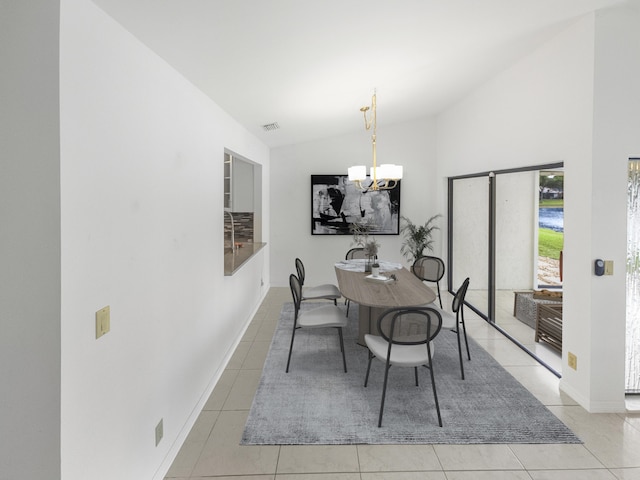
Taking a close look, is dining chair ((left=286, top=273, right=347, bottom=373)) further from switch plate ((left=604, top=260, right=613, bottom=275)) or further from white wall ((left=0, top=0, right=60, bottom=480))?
white wall ((left=0, top=0, right=60, bottom=480))

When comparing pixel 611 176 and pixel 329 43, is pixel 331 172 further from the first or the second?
pixel 611 176

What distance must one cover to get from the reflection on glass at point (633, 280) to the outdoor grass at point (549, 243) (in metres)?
0.57

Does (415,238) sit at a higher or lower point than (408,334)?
higher

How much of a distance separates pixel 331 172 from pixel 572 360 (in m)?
4.71

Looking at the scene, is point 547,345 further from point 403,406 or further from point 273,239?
point 273,239

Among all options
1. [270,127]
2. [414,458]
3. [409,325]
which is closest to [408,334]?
[409,325]

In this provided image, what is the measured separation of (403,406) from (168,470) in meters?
1.67

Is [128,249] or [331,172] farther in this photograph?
[331,172]

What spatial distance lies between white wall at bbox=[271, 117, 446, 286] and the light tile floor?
13.8 ft

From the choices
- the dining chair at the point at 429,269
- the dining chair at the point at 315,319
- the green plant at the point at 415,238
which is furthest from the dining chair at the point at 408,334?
the green plant at the point at 415,238

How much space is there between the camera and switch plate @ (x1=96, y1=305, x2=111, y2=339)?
1602 millimetres

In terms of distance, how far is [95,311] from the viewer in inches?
62.6

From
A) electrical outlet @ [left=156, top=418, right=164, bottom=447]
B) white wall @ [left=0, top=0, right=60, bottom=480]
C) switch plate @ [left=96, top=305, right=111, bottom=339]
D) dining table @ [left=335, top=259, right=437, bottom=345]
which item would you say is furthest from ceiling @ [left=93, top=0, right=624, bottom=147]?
electrical outlet @ [left=156, top=418, right=164, bottom=447]

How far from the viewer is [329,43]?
2623 millimetres
